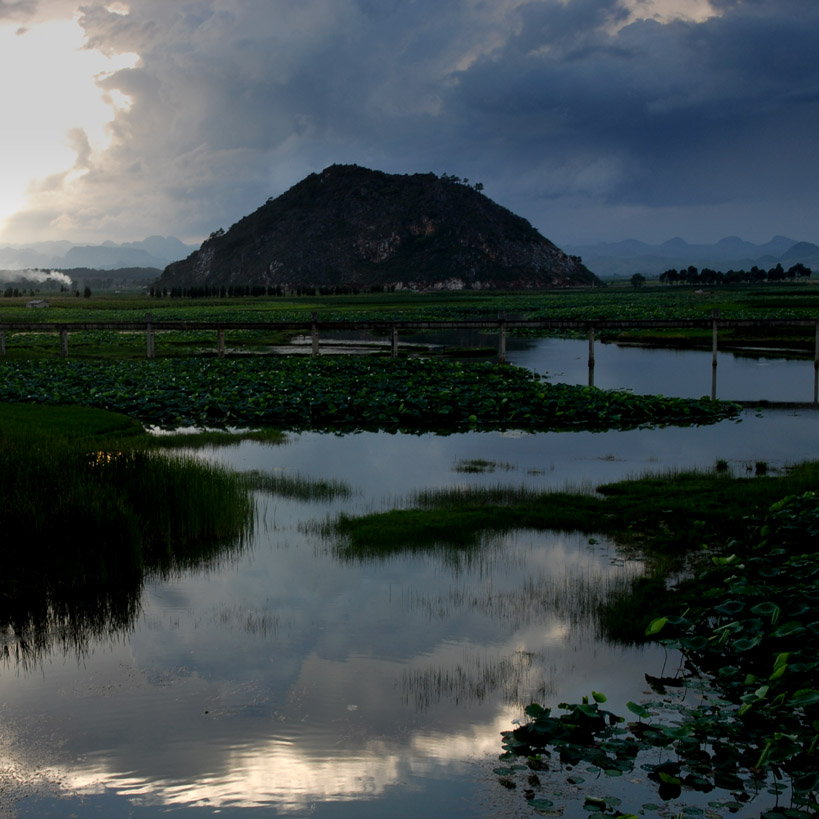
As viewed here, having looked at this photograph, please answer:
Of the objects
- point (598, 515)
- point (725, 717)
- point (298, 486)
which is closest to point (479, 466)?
point (298, 486)

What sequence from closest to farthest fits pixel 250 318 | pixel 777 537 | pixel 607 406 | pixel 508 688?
pixel 508 688
pixel 777 537
pixel 607 406
pixel 250 318

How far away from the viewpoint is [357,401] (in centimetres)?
2434

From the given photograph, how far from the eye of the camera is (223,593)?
10320 mm

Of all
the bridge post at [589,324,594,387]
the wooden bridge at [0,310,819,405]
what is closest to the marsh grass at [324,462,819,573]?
the bridge post at [589,324,594,387]

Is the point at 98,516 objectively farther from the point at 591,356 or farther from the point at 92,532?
the point at 591,356

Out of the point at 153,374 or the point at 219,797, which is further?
the point at 153,374

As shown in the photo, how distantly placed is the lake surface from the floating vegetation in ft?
32.8

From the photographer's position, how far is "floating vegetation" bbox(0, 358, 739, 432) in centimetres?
2330

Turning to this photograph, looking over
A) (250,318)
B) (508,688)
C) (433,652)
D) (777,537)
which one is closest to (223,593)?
(433,652)

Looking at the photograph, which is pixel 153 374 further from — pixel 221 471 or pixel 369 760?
pixel 369 760

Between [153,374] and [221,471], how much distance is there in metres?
16.2

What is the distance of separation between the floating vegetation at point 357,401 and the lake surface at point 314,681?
1001 centimetres

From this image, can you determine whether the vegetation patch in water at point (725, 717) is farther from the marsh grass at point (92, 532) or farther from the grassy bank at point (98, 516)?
the grassy bank at point (98, 516)

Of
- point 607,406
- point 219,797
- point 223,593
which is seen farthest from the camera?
point 607,406
